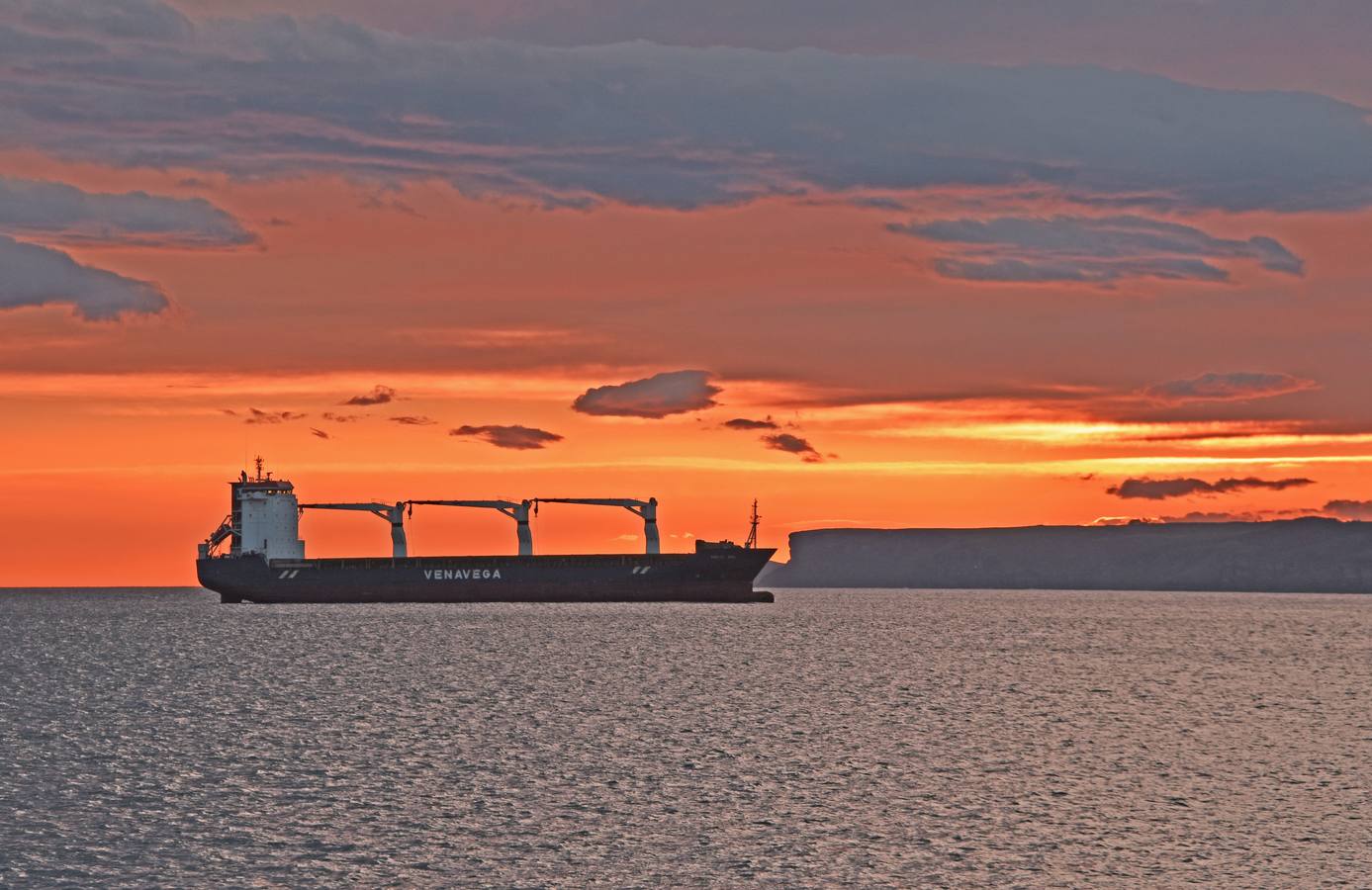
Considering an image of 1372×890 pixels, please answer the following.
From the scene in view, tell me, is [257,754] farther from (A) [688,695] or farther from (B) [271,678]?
(B) [271,678]

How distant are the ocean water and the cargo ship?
57443 millimetres

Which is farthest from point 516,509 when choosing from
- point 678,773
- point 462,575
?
point 678,773

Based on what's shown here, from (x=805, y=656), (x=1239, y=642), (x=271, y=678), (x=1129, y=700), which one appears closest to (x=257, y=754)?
(x=271, y=678)

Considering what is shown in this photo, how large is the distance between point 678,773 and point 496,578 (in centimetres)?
11690

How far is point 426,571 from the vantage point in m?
164

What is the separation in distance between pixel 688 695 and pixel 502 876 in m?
40.9

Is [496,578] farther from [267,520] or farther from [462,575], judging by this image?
[267,520]

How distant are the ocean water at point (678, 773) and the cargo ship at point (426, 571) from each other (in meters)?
57.4

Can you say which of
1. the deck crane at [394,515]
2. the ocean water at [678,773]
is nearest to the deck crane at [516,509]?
the deck crane at [394,515]

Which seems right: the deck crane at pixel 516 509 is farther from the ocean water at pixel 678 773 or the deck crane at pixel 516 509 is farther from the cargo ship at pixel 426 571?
the ocean water at pixel 678 773

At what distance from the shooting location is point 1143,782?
43.0 metres

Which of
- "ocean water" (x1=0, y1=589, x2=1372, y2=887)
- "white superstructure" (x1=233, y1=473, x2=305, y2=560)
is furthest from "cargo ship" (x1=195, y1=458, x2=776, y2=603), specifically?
"ocean water" (x1=0, y1=589, x2=1372, y2=887)

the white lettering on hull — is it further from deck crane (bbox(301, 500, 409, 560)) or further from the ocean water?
the ocean water

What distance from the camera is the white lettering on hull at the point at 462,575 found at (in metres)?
160
